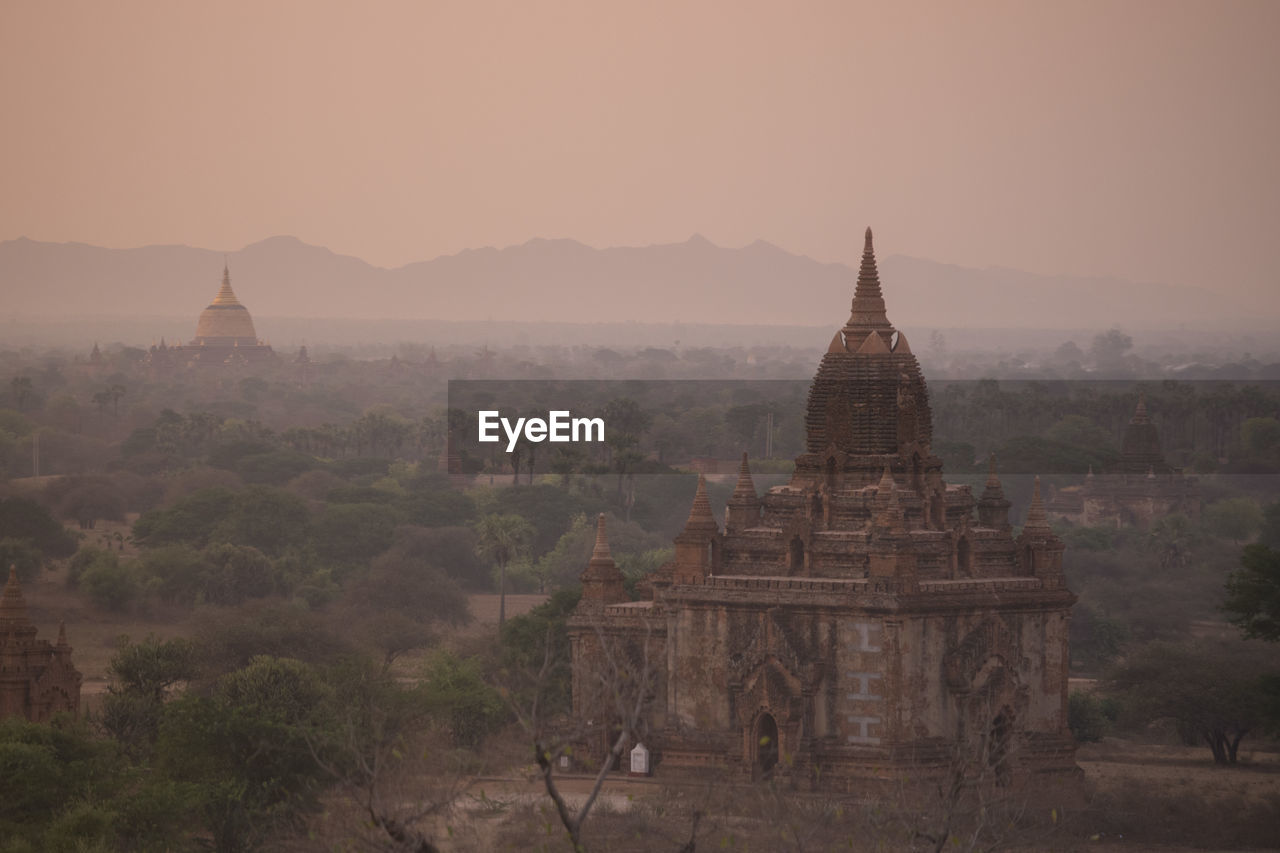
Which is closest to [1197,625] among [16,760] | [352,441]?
[16,760]

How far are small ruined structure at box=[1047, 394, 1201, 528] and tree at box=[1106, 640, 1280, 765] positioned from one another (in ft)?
167

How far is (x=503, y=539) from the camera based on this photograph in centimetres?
10562

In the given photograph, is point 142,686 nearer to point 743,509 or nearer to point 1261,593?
point 743,509

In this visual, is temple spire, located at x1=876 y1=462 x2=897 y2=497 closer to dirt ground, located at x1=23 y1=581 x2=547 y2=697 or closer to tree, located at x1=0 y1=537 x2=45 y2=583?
dirt ground, located at x1=23 y1=581 x2=547 y2=697

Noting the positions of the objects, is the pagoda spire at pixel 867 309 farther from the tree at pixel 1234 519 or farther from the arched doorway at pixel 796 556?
the tree at pixel 1234 519

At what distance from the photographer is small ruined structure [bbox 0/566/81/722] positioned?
57500mm

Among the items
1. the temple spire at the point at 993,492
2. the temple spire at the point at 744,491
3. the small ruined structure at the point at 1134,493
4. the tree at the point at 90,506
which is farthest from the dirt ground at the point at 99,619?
the small ruined structure at the point at 1134,493

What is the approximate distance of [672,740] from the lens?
185 feet

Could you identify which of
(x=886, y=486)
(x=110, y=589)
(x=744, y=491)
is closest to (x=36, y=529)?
(x=110, y=589)

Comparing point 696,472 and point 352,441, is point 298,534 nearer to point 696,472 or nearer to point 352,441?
point 696,472

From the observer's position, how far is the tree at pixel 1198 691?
6219 cm

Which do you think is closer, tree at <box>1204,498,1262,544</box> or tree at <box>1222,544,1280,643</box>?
tree at <box>1222,544,1280,643</box>

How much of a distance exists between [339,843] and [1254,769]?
2479 centimetres

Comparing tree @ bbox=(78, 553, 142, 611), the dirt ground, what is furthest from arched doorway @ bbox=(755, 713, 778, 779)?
tree @ bbox=(78, 553, 142, 611)
